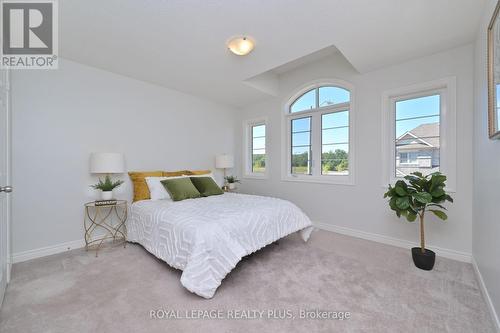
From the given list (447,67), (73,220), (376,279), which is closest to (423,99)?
(447,67)

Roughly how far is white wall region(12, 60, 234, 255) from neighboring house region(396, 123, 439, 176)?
11.8 ft

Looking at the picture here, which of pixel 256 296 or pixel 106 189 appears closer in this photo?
pixel 256 296

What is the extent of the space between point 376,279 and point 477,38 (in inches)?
105

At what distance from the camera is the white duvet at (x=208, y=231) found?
1768mm

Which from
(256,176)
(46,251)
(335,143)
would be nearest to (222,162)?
(256,176)

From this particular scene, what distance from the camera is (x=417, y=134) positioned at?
9.12 ft

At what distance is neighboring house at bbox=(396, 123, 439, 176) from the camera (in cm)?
266

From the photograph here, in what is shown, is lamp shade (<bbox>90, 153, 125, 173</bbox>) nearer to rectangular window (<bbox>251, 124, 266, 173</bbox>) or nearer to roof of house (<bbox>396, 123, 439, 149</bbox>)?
rectangular window (<bbox>251, 124, 266, 173</bbox>)

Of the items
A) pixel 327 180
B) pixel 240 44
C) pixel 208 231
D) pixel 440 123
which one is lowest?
pixel 208 231

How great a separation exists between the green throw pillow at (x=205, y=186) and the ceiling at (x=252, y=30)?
1649mm

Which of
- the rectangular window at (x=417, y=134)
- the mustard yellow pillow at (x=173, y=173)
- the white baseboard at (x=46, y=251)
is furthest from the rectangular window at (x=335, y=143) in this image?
the white baseboard at (x=46, y=251)

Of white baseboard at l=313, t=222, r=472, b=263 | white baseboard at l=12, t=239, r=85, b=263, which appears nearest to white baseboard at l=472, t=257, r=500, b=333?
white baseboard at l=313, t=222, r=472, b=263

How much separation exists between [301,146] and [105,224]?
3380 millimetres

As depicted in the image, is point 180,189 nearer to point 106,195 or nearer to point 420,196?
point 106,195
